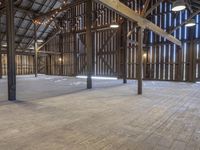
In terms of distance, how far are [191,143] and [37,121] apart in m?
2.72

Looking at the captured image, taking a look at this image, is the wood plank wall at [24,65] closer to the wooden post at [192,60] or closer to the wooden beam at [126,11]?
the wooden beam at [126,11]

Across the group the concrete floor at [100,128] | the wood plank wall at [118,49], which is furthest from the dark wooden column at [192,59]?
the concrete floor at [100,128]

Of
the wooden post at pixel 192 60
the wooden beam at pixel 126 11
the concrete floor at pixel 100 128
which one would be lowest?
the concrete floor at pixel 100 128

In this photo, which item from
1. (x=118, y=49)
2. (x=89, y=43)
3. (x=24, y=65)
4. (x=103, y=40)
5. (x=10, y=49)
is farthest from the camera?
(x=24, y=65)

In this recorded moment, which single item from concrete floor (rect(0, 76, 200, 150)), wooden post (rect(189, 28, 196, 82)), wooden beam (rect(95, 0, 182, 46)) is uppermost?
wooden beam (rect(95, 0, 182, 46))

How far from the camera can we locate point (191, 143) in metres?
2.51

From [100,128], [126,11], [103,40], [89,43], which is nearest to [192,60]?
[89,43]

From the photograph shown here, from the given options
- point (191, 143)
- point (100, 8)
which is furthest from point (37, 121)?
point (100, 8)

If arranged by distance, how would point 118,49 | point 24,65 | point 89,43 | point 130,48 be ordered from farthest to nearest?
point 24,65 → point 118,49 → point 130,48 → point 89,43

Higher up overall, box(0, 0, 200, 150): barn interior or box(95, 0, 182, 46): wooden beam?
box(95, 0, 182, 46): wooden beam

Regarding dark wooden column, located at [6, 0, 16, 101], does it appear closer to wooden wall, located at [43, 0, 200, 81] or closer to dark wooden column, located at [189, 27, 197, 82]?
wooden wall, located at [43, 0, 200, 81]

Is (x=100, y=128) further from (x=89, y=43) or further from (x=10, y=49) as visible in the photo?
(x=89, y=43)

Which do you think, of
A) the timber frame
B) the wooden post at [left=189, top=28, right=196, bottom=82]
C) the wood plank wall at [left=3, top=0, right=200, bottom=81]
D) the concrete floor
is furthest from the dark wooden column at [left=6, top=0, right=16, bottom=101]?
the wooden post at [left=189, top=28, right=196, bottom=82]

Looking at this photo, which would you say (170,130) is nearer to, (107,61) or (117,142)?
(117,142)
